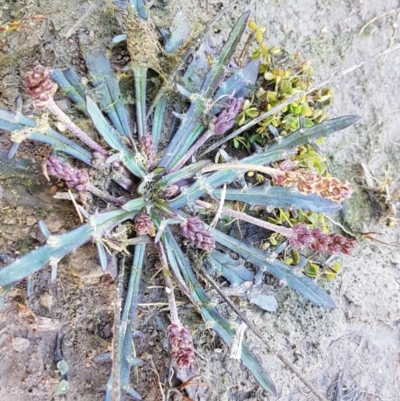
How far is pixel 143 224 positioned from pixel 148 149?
13.6 inches

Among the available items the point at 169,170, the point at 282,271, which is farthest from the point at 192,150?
the point at 282,271

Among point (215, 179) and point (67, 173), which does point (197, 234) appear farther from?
point (67, 173)

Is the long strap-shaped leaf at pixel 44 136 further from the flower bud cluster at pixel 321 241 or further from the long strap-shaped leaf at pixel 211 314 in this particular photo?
the flower bud cluster at pixel 321 241

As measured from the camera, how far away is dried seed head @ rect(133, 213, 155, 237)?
2.24m

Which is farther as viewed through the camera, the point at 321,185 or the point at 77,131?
the point at 77,131

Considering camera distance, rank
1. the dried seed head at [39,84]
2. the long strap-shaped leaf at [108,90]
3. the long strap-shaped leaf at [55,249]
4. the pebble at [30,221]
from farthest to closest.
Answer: the long strap-shaped leaf at [108,90] < the pebble at [30,221] < the long strap-shaped leaf at [55,249] < the dried seed head at [39,84]

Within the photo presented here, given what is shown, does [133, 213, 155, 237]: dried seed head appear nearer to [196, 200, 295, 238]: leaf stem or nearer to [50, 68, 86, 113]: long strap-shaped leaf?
[196, 200, 295, 238]: leaf stem

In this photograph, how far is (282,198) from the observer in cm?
247

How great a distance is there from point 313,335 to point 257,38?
1.54 m

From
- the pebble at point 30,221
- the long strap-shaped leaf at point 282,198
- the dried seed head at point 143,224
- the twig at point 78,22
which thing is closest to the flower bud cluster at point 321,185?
the long strap-shaped leaf at point 282,198

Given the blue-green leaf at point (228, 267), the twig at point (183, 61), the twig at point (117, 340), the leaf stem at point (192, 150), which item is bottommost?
the twig at point (117, 340)

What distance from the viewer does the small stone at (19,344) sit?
219 cm

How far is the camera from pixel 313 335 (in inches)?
103

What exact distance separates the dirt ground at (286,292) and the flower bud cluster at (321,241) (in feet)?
1.50
